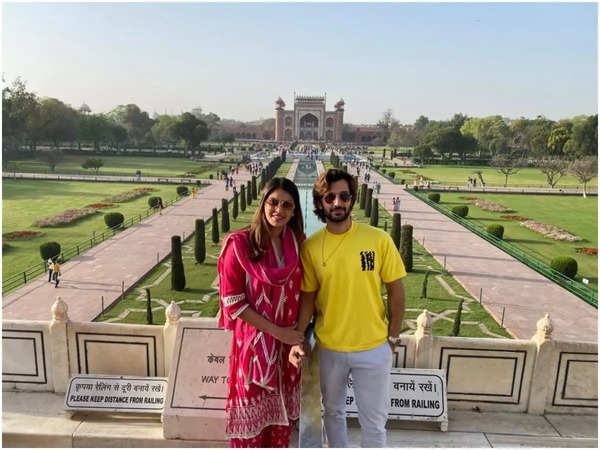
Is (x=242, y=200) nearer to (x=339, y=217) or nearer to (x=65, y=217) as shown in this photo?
(x=65, y=217)

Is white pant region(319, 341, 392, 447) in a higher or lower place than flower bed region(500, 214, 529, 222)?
higher

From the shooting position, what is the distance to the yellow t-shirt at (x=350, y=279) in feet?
6.98

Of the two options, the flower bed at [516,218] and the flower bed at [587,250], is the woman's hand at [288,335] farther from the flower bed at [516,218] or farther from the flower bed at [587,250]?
the flower bed at [516,218]

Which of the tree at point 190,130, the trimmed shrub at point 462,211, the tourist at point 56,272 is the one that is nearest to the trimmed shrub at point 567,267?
the trimmed shrub at point 462,211

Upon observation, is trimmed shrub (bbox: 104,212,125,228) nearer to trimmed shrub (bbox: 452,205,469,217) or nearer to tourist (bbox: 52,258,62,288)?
tourist (bbox: 52,258,62,288)

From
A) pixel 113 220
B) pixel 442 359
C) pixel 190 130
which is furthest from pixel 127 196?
pixel 190 130

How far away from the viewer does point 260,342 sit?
222 cm

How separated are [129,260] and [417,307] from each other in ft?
20.2

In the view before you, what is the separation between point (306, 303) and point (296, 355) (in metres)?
0.25

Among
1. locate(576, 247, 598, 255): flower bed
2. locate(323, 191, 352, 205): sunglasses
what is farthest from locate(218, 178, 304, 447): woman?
locate(576, 247, 598, 255): flower bed

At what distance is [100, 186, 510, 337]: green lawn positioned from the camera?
717 cm

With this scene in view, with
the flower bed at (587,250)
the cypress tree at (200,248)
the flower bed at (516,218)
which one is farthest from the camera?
the flower bed at (516,218)

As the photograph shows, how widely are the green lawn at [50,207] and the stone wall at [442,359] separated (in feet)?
22.9

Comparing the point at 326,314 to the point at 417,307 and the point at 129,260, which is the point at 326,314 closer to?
the point at 417,307
